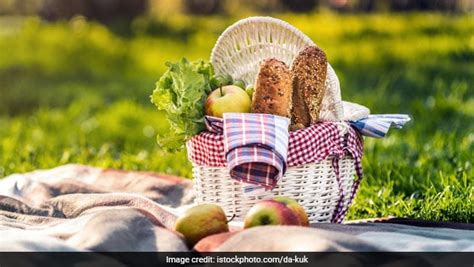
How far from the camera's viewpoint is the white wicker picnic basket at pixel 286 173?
3951 mm

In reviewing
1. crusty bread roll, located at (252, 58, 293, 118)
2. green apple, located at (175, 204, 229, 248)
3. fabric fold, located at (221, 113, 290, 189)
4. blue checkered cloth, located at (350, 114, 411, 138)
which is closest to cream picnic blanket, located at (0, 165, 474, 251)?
green apple, located at (175, 204, 229, 248)

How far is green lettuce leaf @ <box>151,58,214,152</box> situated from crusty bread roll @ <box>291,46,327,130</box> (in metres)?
0.38

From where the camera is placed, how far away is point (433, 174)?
16.9ft

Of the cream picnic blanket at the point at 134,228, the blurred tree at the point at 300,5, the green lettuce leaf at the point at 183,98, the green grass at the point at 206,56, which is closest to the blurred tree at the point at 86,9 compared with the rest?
the green grass at the point at 206,56

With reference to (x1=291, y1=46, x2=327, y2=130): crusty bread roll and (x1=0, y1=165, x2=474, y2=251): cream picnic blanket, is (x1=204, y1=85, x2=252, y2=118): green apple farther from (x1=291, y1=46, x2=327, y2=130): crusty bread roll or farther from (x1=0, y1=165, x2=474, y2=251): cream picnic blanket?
(x1=0, y1=165, x2=474, y2=251): cream picnic blanket

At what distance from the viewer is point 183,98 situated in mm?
4023

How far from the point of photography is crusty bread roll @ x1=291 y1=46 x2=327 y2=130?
13.2 feet

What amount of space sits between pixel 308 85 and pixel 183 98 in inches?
20.6

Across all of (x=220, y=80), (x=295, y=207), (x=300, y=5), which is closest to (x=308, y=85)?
(x=220, y=80)

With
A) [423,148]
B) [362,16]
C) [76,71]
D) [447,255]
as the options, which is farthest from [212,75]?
[362,16]

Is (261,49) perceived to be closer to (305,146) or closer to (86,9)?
(305,146)

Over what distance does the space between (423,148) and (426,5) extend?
831cm

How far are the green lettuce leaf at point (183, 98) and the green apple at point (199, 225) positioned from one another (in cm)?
58

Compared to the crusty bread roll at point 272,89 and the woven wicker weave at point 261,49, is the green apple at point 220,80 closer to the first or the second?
the woven wicker weave at point 261,49
